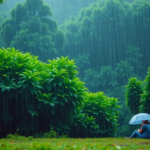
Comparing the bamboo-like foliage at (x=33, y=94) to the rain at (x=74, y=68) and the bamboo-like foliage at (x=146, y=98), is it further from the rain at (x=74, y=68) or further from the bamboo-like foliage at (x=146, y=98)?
the bamboo-like foliage at (x=146, y=98)

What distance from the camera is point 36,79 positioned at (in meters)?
10.8

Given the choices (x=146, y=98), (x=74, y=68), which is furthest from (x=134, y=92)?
(x=74, y=68)

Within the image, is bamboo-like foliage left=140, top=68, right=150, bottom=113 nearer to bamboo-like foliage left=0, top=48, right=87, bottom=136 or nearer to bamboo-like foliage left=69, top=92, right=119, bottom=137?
bamboo-like foliage left=69, top=92, right=119, bottom=137

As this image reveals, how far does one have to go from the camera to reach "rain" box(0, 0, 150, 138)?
1102cm

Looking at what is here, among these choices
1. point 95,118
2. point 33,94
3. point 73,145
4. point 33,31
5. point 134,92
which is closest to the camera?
point 73,145

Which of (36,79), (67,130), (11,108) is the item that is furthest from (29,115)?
(67,130)

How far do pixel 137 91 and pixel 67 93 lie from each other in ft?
21.7

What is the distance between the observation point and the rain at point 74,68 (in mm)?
11016

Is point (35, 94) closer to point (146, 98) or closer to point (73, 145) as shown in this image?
point (73, 145)

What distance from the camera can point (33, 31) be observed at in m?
28.0

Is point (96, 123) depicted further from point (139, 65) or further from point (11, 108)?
point (139, 65)

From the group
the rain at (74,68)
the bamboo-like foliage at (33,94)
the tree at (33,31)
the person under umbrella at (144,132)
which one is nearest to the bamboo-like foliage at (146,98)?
the rain at (74,68)

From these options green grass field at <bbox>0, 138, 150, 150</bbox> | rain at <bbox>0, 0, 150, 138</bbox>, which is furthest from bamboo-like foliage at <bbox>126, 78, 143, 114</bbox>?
green grass field at <bbox>0, 138, 150, 150</bbox>

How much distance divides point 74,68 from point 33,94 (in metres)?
2.62
